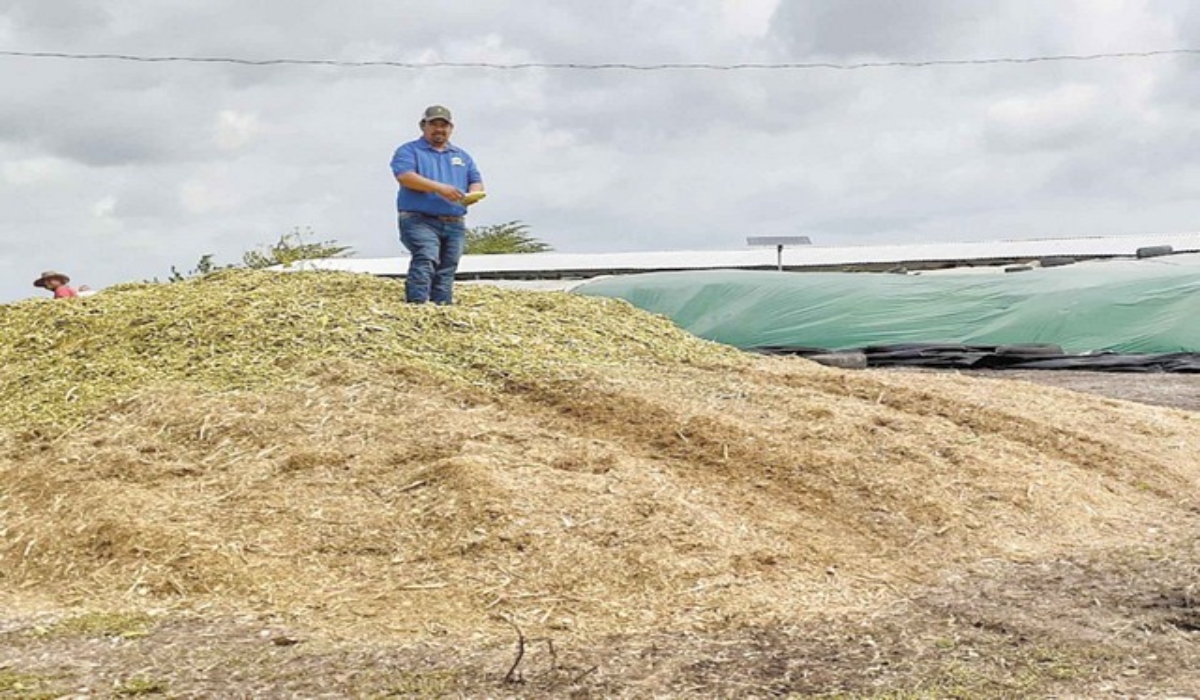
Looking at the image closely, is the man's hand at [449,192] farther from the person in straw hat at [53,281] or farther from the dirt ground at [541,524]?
the person in straw hat at [53,281]

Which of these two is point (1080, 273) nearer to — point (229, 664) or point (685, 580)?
point (685, 580)

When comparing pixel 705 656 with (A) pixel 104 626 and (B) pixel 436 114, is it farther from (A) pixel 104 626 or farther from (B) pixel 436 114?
(B) pixel 436 114

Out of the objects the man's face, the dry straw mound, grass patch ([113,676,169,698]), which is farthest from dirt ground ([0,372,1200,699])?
the man's face

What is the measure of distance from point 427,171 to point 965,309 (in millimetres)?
7600

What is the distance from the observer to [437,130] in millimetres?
8062

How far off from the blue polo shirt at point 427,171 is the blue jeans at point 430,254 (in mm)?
79

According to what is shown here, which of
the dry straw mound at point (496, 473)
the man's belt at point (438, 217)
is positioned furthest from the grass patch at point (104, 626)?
the man's belt at point (438, 217)

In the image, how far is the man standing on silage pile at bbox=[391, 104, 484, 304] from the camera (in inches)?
313

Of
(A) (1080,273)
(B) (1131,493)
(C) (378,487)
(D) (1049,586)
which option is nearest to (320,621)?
(C) (378,487)

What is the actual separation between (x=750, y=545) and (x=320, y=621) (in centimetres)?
158

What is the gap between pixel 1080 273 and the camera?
47.0 ft

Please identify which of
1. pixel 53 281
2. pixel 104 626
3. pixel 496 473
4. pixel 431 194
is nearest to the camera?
pixel 104 626

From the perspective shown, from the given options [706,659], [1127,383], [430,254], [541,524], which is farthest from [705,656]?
[1127,383]

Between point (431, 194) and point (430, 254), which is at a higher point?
point (431, 194)
